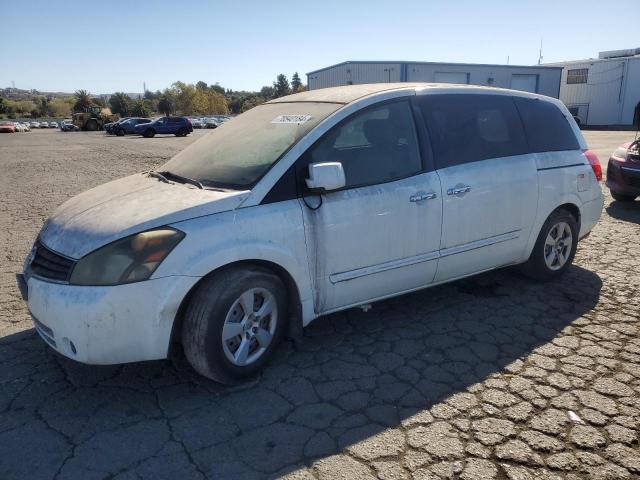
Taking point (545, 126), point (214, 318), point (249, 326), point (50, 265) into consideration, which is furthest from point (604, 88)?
point (50, 265)

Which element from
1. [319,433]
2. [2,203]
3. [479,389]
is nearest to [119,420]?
[319,433]

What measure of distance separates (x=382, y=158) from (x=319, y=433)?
6.30 feet

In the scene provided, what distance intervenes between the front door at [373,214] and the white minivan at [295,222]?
0.01 m

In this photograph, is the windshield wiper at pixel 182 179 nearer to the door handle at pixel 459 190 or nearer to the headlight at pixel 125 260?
the headlight at pixel 125 260

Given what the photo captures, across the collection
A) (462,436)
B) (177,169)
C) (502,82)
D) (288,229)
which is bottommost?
(462,436)

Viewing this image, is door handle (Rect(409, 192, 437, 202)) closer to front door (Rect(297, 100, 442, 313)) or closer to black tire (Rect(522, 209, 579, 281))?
front door (Rect(297, 100, 442, 313))

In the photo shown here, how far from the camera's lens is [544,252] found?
15.2ft

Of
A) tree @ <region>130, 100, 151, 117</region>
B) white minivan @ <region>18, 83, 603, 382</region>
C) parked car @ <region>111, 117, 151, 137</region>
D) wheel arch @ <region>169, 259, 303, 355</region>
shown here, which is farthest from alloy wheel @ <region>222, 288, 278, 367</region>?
tree @ <region>130, 100, 151, 117</region>

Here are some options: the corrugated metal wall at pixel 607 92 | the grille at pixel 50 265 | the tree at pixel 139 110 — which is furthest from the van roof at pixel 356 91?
the tree at pixel 139 110

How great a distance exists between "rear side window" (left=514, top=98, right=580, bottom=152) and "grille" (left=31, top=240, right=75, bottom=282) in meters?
3.76

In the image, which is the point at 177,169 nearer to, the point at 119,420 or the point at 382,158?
the point at 382,158

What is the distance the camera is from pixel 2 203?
9.54 metres

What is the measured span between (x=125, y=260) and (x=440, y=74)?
38455 millimetres

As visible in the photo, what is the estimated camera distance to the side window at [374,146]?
3402mm
